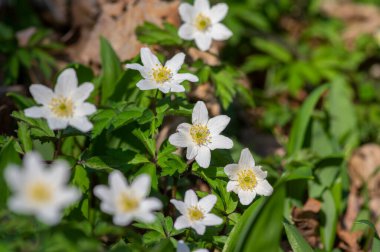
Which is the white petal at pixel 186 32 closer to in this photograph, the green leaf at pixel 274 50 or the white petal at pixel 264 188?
the white petal at pixel 264 188

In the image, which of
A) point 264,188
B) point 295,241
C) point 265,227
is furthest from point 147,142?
point 295,241

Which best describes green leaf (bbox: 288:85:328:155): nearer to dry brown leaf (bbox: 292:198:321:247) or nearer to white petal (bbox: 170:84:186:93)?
dry brown leaf (bbox: 292:198:321:247)

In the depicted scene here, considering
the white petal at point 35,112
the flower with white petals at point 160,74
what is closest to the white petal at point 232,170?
the flower with white petals at point 160,74

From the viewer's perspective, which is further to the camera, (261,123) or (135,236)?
(261,123)

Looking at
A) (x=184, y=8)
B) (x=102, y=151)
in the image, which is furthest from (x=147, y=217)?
(x=184, y=8)

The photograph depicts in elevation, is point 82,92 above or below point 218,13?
below

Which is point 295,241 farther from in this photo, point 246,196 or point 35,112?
point 35,112

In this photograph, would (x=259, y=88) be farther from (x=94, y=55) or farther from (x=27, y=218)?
(x=27, y=218)
